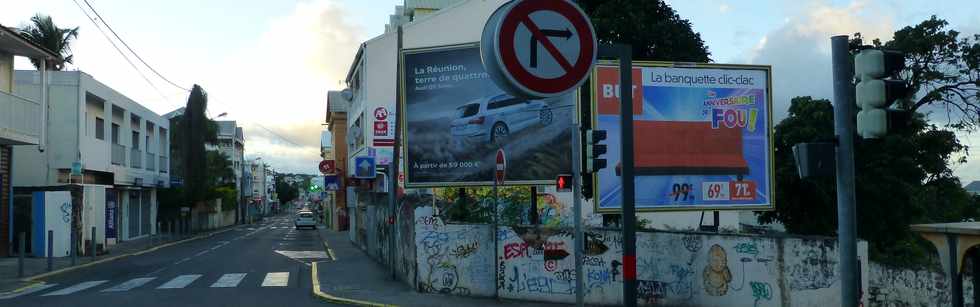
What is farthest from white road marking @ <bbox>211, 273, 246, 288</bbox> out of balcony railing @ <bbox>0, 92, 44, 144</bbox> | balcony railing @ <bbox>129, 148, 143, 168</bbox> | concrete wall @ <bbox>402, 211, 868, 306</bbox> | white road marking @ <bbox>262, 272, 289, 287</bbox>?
balcony railing @ <bbox>129, 148, 143, 168</bbox>

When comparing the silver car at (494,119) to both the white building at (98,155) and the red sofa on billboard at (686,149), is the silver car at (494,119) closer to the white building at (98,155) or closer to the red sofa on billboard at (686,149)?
the red sofa on billboard at (686,149)

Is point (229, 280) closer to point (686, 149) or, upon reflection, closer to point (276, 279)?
point (276, 279)

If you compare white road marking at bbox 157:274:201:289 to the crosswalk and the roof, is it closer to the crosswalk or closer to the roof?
the crosswalk

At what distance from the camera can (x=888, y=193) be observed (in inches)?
1130

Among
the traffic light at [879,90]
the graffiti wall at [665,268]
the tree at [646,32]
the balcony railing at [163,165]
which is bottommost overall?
the graffiti wall at [665,268]

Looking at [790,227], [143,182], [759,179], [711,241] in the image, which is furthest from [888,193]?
[143,182]

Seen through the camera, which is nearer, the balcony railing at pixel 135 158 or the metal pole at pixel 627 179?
the metal pole at pixel 627 179

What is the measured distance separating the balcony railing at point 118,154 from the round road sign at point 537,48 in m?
36.7

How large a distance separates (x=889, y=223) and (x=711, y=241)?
735 inches

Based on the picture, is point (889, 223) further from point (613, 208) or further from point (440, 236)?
point (440, 236)

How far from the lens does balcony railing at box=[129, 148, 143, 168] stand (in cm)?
4038

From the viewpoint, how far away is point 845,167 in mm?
6770

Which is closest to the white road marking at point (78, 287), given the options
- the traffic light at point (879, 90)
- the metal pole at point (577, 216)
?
the metal pole at point (577, 216)

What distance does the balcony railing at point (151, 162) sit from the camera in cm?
4404
